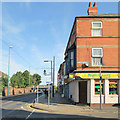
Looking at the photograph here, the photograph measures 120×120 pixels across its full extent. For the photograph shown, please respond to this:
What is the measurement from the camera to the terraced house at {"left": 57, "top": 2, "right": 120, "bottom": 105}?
1975 centimetres

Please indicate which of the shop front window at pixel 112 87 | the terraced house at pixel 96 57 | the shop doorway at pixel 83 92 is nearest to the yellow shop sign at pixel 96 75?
the terraced house at pixel 96 57

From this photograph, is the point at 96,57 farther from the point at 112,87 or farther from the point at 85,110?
the point at 85,110

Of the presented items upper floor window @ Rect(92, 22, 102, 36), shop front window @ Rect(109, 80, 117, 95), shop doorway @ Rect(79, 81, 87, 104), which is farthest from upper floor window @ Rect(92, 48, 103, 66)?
shop doorway @ Rect(79, 81, 87, 104)

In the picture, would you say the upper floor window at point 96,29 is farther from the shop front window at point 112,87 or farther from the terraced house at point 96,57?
the shop front window at point 112,87

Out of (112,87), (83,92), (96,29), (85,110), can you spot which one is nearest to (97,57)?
(96,29)

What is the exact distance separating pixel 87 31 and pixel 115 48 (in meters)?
3.77

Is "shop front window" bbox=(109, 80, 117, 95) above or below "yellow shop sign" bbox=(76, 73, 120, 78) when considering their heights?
below

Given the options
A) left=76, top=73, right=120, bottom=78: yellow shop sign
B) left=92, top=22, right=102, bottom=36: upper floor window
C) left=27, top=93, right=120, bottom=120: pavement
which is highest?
left=92, top=22, right=102, bottom=36: upper floor window

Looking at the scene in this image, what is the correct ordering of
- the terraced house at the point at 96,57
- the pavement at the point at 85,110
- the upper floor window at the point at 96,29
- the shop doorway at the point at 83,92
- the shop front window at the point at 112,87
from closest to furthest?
1. the pavement at the point at 85,110
2. the terraced house at the point at 96,57
3. the shop front window at the point at 112,87
4. the upper floor window at the point at 96,29
5. the shop doorway at the point at 83,92

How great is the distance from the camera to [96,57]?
67.7ft

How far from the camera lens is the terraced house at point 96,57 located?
64.8ft

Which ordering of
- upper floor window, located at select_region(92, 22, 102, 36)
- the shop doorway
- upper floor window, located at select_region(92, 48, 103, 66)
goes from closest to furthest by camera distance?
upper floor window, located at select_region(92, 48, 103, 66) → upper floor window, located at select_region(92, 22, 102, 36) → the shop doorway

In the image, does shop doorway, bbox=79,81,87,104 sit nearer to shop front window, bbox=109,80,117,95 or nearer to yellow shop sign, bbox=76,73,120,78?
yellow shop sign, bbox=76,73,120,78

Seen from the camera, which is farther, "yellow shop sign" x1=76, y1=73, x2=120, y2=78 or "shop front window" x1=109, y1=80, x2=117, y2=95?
"shop front window" x1=109, y1=80, x2=117, y2=95
